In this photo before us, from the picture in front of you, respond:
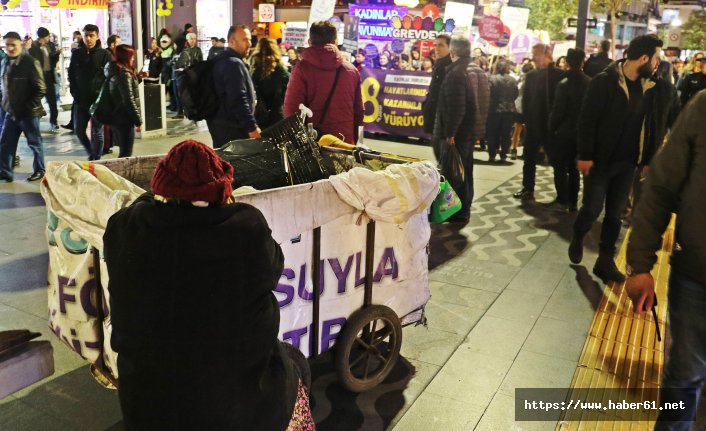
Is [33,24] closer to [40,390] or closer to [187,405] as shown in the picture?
[40,390]

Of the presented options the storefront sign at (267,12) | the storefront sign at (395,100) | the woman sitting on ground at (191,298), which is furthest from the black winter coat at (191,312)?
the storefront sign at (267,12)

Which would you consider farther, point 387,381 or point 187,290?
point 387,381

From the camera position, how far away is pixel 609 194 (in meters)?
5.54

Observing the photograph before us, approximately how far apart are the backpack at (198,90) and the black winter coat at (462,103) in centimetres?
239

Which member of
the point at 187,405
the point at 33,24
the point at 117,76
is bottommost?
the point at 187,405

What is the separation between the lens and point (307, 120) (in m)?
5.71

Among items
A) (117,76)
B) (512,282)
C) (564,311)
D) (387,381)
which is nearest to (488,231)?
(512,282)

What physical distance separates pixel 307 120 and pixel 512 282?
7.26 feet

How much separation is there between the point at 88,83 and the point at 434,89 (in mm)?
4735

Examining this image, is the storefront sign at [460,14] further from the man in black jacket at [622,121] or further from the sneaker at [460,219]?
the man in black jacket at [622,121]

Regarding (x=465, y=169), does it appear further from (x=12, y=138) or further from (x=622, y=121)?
(x=12, y=138)

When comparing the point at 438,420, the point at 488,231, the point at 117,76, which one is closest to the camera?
the point at 438,420

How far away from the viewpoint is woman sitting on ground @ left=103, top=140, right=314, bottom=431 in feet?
6.38

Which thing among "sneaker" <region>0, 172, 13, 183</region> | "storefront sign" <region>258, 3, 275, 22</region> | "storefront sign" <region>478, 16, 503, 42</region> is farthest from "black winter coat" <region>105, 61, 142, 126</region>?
"storefront sign" <region>258, 3, 275, 22</region>
